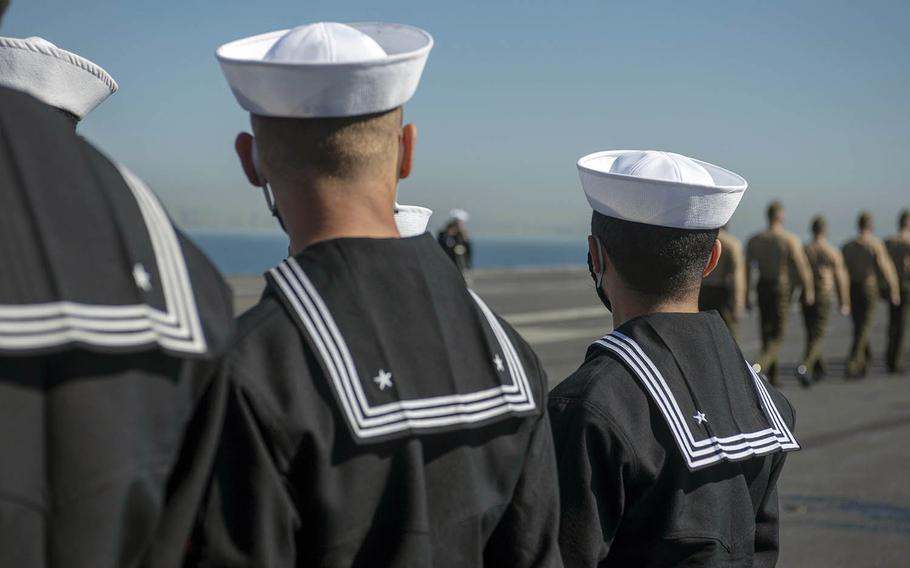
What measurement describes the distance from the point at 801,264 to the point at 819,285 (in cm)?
102

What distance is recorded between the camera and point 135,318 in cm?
146

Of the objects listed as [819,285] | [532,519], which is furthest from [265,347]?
[819,285]

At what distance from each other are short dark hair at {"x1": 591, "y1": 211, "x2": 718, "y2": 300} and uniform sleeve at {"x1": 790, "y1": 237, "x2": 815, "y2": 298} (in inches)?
401

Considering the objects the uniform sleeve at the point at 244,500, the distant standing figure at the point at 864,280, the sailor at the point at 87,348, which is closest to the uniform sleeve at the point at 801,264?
the distant standing figure at the point at 864,280

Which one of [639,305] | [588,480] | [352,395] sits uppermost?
[352,395]

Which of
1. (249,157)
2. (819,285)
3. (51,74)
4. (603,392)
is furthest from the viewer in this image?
(819,285)

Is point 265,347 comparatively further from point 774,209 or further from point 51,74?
point 774,209

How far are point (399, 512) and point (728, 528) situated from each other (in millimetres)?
1228

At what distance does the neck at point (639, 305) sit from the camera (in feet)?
9.86

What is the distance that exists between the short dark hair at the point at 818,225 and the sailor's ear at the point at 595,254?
451 inches

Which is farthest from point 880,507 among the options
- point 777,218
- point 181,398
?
point 181,398

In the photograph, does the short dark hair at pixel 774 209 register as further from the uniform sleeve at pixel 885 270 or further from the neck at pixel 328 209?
the neck at pixel 328 209

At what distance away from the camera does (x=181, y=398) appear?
60.5 inches

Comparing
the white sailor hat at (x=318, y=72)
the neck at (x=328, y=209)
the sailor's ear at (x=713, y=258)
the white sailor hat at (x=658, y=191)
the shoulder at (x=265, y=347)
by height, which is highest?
the white sailor hat at (x=318, y=72)
